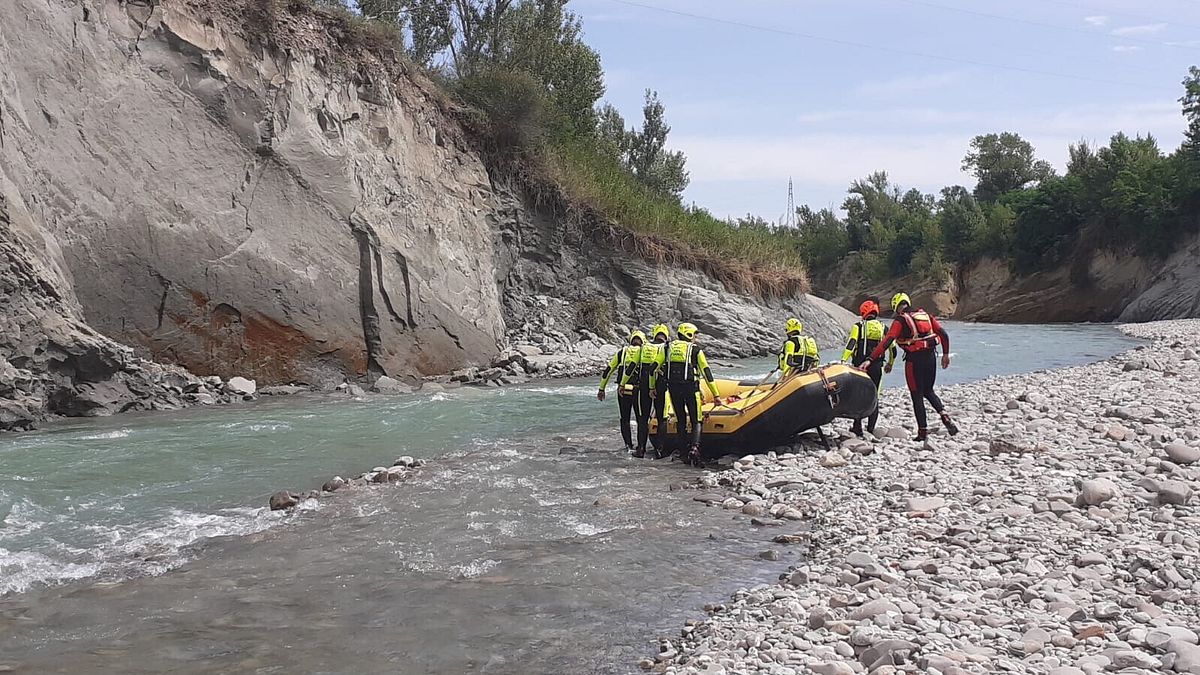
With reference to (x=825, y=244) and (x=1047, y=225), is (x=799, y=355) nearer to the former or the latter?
A: (x=1047, y=225)

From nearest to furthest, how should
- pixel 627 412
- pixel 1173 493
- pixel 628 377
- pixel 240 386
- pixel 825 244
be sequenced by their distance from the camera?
pixel 1173 493, pixel 628 377, pixel 627 412, pixel 240 386, pixel 825 244

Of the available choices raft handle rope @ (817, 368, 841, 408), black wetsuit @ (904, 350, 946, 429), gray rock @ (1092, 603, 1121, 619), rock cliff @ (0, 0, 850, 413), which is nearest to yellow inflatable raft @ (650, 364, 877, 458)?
raft handle rope @ (817, 368, 841, 408)

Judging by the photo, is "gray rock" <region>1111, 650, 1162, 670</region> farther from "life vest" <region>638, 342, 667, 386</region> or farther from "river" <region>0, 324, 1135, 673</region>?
"life vest" <region>638, 342, 667, 386</region>

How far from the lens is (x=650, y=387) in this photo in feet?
34.6

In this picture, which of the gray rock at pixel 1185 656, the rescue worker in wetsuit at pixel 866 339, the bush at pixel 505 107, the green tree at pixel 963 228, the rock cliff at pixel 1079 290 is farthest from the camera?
the green tree at pixel 963 228

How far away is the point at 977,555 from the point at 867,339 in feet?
20.7

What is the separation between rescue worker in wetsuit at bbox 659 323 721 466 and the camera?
10.2 metres

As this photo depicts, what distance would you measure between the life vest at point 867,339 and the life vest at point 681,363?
114 inches

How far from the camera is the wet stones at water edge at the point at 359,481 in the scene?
8.09 m

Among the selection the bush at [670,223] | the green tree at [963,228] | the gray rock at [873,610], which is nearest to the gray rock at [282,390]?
the bush at [670,223]

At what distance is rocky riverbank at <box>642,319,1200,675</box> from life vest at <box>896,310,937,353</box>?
1.08 metres

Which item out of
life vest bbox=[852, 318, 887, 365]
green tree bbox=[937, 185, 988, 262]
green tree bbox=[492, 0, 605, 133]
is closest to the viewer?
life vest bbox=[852, 318, 887, 365]

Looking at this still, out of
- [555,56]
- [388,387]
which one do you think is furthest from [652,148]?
[388,387]

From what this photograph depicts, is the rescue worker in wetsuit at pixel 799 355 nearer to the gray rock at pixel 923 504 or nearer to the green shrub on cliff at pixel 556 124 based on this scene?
the gray rock at pixel 923 504
